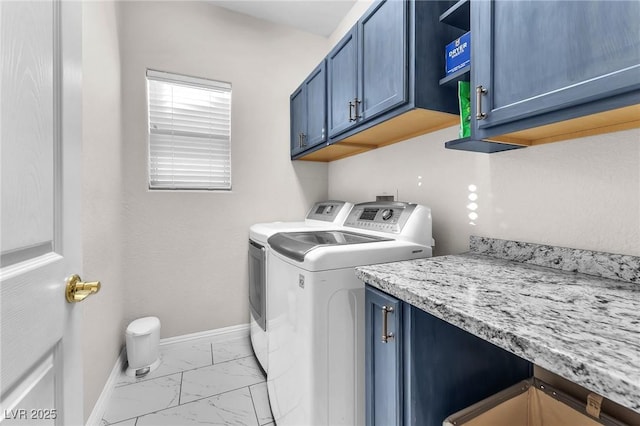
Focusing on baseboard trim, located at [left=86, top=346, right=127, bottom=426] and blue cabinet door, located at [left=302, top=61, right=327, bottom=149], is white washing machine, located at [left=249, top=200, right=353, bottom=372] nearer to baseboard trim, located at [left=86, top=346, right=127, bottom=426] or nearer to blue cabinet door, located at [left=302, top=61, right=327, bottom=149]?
blue cabinet door, located at [left=302, top=61, right=327, bottom=149]

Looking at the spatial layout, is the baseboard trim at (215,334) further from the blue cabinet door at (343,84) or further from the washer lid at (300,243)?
the blue cabinet door at (343,84)

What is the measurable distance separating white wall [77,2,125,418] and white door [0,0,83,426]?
0.79 meters

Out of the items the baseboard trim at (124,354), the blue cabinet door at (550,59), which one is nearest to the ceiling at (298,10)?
the blue cabinet door at (550,59)

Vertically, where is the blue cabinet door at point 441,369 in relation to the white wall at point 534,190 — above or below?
below

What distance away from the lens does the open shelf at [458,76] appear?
3.65 ft

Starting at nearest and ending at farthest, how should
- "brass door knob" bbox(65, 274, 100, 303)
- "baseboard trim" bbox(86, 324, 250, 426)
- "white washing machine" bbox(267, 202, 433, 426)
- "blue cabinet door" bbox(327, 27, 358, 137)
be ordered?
"brass door knob" bbox(65, 274, 100, 303), "white washing machine" bbox(267, 202, 433, 426), "baseboard trim" bbox(86, 324, 250, 426), "blue cabinet door" bbox(327, 27, 358, 137)

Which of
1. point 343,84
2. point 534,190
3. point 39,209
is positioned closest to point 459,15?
point 343,84

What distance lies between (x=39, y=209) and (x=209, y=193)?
1.90 metres

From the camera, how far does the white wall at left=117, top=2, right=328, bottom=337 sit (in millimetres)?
2162

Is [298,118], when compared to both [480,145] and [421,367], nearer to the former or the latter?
[480,145]

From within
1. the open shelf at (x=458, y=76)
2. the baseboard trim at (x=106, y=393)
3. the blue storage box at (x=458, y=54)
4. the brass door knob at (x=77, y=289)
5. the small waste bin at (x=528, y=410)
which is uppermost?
the blue storage box at (x=458, y=54)

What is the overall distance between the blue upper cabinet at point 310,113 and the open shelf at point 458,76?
939 millimetres

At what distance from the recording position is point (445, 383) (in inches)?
36.5

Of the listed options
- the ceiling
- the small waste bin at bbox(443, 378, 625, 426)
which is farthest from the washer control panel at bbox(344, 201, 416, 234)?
the ceiling
